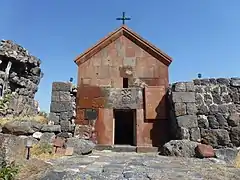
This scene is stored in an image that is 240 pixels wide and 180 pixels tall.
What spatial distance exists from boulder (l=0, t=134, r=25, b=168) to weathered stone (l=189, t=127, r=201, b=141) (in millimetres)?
4324

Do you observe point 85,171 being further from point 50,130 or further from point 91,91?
point 91,91

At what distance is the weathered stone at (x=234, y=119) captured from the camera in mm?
6078

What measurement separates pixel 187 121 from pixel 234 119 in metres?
1.25

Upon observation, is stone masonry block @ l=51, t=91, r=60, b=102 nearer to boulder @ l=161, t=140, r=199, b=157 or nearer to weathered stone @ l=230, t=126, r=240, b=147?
boulder @ l=161, t=140, r=199, b=157

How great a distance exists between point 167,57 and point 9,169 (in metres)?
6.47

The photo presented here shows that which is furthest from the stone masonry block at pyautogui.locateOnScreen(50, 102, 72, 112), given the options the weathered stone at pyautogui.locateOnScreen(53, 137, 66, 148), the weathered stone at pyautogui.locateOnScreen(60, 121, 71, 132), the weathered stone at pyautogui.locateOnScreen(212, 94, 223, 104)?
the weathered stone at pyautogui.locateOnScreen(212, 94, 223, 104)

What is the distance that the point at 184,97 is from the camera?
21.4 ft

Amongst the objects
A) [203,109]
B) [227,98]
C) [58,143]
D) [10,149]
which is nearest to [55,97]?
[58,143]

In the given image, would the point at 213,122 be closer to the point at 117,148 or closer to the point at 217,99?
the point at 217,99

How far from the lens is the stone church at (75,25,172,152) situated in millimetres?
7180

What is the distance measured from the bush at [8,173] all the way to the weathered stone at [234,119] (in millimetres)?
5472

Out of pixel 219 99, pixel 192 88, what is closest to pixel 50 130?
pixel 192 88

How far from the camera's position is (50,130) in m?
6.06

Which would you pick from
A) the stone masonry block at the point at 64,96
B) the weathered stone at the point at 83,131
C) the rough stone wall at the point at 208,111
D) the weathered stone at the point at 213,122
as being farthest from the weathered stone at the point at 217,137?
the stone masonry block at the point at 64,96
